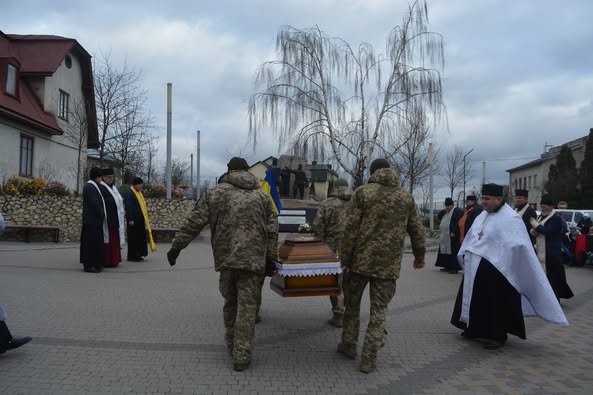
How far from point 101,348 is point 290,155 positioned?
52.2 feet

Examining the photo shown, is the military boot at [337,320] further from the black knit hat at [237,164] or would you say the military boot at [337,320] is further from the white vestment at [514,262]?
the black knit hat at [237,164]

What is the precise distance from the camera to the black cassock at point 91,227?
10.4 m

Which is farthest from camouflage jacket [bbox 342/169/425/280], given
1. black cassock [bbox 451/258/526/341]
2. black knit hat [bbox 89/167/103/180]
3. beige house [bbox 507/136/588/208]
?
beige house [bbox 507/136/588/208]

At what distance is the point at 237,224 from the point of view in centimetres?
484

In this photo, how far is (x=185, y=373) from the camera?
4.64 meters

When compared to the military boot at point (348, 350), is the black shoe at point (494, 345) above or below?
below

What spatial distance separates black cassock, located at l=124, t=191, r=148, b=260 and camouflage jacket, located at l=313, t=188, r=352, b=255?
690 cm

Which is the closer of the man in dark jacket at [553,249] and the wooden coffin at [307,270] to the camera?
the wooden coffin at [307,270]

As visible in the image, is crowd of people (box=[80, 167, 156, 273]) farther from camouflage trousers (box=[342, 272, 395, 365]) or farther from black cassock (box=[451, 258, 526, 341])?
black cassock (box=[451, 258, 526, 341])

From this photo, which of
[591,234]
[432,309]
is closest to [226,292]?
[432,309]

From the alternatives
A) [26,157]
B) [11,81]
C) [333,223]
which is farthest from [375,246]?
[11,81]

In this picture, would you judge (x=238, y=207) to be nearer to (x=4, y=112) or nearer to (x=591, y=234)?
(x=591, y=234)

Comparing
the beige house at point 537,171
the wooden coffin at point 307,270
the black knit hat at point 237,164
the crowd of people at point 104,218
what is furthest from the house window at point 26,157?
the beige house at point 537,171

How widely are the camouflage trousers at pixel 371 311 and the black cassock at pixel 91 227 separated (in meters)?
6.98
